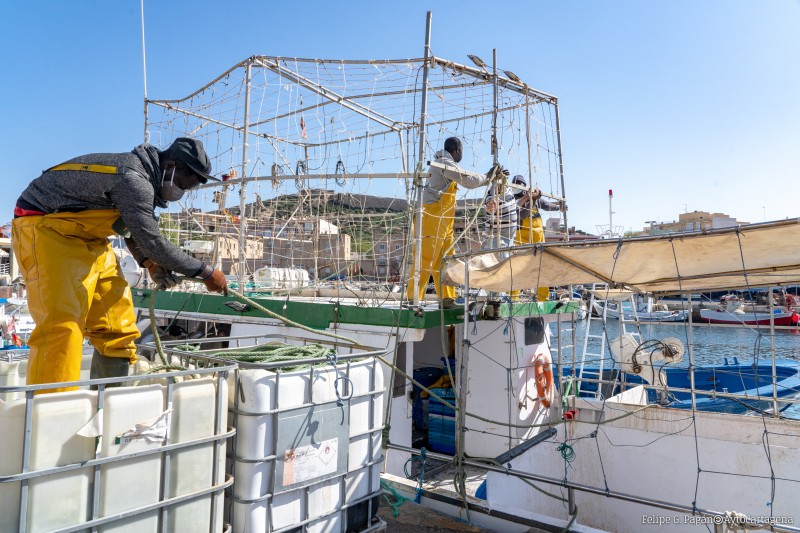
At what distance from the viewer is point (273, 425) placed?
124 inches

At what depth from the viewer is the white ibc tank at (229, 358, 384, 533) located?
3.10m

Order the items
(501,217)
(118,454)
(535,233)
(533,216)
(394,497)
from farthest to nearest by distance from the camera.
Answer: (533,216)
(535,233)
(501,217)
(394,497)
(118,454)

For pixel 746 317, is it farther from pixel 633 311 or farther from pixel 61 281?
pixel 61 281

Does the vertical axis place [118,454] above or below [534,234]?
below

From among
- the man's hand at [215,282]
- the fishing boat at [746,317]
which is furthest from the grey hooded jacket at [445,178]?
the fishing boat at [746,317]

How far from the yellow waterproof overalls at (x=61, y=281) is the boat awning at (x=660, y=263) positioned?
3110 millimetres

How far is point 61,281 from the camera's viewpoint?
9.78ft

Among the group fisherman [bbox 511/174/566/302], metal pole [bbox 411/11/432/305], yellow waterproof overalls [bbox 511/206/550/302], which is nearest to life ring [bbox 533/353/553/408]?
fisherman [bbox 511/174/566/302]

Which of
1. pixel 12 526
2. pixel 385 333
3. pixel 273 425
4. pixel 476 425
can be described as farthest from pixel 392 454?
pixel 12 526

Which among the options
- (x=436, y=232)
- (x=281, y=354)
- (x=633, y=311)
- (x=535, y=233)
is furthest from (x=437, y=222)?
(x=633, y=311)

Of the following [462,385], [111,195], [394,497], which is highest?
[111,195]

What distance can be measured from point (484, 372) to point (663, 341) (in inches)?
107

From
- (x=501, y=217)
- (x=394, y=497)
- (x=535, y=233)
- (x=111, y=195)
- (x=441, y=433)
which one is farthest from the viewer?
(x=535, y=233)

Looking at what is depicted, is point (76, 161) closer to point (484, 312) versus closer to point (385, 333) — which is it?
point (385, 333)
